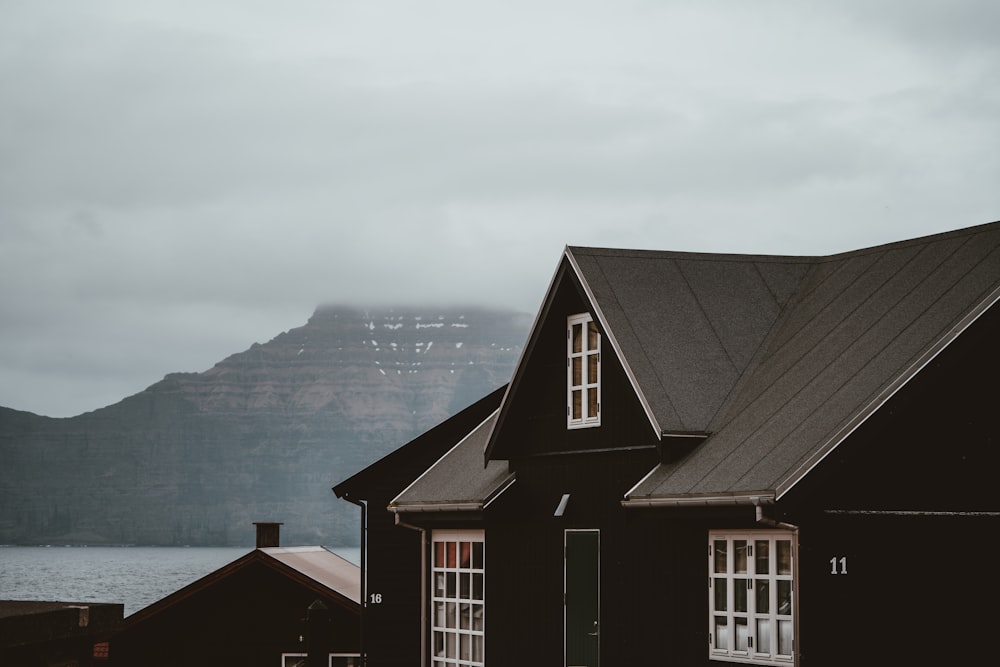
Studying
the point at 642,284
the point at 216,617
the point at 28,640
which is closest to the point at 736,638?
the point at 642,284

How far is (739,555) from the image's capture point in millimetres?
17266

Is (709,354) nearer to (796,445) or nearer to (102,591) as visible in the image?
(796,445)

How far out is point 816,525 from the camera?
1588 cm

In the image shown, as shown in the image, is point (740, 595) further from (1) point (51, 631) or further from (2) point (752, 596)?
(1) point (51, 631)

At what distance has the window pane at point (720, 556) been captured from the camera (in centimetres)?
1756

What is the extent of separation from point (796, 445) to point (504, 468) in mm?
7600

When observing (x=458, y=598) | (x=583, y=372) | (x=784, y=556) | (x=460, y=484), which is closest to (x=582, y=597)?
(x=583, y=372)

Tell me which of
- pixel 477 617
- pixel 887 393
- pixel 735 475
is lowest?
pixel 477 617

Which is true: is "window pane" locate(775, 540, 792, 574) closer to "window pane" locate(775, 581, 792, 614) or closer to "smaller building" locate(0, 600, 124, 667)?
"window pane" locate(775, 581, 792, 614)

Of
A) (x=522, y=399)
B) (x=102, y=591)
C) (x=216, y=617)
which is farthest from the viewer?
(x=102, y=591)

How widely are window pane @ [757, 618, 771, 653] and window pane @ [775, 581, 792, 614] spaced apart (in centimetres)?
28

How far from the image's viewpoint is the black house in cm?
1602

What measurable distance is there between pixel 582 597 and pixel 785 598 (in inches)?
190

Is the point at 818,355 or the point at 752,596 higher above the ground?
the point at 818,355
